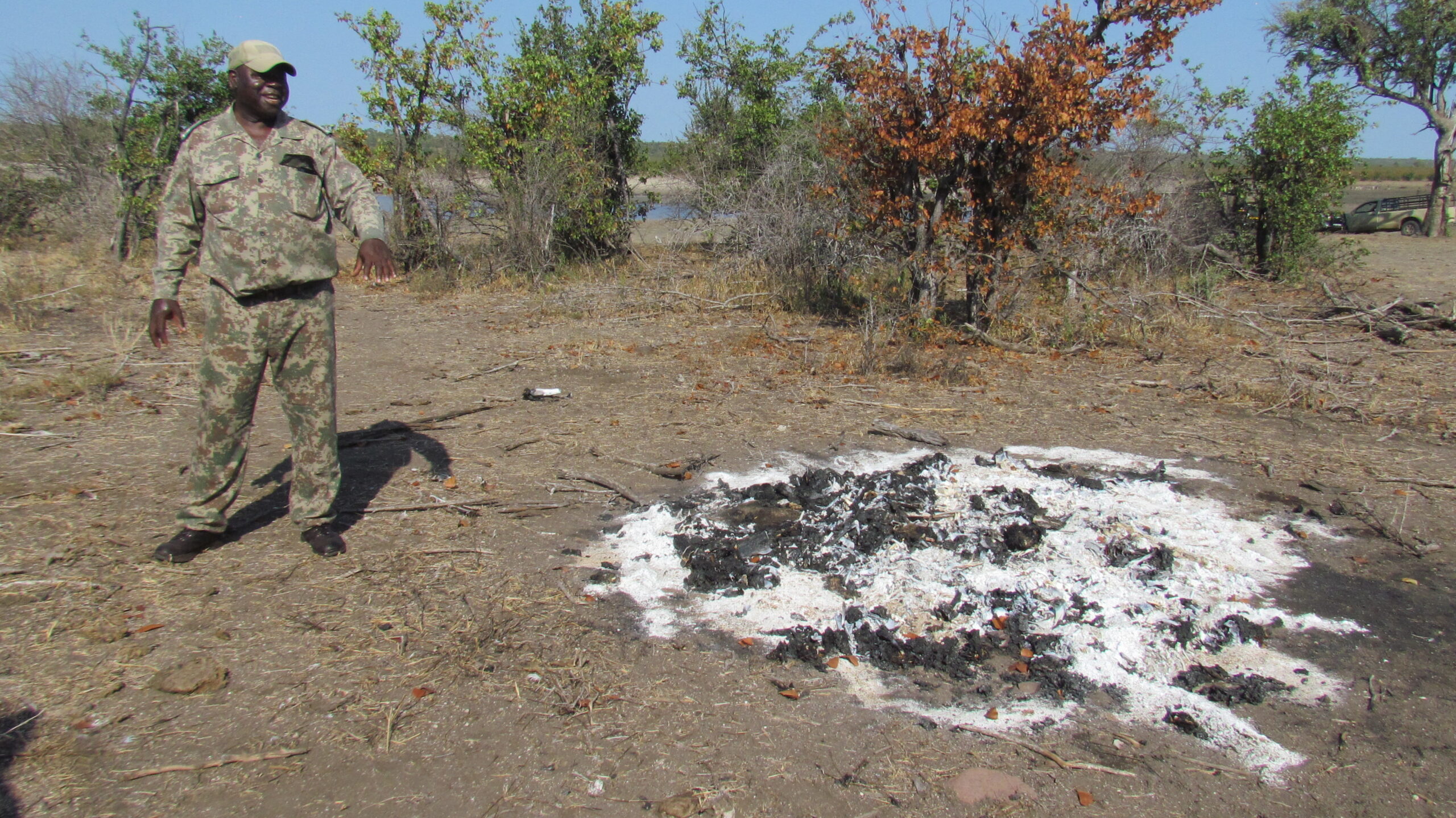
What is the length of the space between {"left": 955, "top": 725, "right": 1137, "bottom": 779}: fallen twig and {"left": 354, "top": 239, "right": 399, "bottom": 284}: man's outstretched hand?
278 centimetres

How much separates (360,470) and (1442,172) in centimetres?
2503

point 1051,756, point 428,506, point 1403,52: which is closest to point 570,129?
point 428,506

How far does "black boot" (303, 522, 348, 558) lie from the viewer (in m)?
3.88

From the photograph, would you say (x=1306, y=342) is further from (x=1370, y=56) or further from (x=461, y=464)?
(x=1370, y=56)

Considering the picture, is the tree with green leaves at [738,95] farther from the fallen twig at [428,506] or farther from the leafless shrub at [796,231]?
the fallen twig at [428,506]

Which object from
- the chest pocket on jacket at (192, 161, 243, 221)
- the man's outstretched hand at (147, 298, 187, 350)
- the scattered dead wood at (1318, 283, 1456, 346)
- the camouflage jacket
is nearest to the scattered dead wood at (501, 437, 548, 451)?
the camouflage jacket

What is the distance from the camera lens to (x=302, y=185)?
3633 millimetres

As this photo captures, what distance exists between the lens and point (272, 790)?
8.17 ft

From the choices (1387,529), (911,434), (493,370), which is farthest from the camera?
(493,370)

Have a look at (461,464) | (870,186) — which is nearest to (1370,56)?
(870,186)

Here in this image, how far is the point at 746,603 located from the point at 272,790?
1885mm

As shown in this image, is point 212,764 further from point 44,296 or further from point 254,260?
point 44,296

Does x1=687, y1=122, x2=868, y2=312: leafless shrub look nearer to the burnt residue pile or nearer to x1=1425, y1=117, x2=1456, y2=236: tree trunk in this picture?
the burnt residue pile

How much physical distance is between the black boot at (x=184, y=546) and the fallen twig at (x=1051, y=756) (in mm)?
3219
